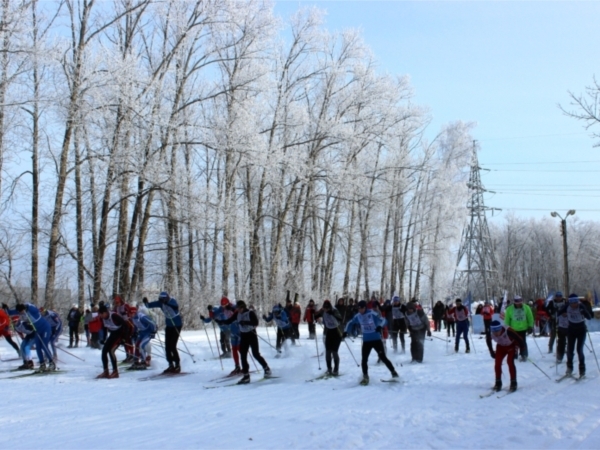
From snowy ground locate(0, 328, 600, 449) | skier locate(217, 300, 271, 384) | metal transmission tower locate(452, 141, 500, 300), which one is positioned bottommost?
snowy ground locate(0, 328, 600, 449)

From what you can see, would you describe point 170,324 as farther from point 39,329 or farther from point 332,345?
point 332,345

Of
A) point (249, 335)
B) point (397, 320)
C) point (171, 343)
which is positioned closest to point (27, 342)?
point (171, 343)

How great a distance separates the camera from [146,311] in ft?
53.4

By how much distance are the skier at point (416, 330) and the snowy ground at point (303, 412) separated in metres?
1.87

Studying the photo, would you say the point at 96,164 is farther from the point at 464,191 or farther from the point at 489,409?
the point at 464,191

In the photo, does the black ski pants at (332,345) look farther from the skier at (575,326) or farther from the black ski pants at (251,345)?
the skier at (575,326)

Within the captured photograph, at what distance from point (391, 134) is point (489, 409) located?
27361 millimetres

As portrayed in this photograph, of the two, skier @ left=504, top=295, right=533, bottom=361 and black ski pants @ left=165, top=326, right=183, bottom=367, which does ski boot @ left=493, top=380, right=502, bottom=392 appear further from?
A: black ski pants @ left=165, top=326, right=183, bottom=367

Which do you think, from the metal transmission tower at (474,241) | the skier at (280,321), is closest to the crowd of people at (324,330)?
the skier at (280,321)

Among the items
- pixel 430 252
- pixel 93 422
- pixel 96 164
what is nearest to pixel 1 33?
pixel 96 164

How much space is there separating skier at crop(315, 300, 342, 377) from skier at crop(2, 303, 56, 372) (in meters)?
6.54

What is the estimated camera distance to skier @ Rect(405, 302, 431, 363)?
16.4 metres

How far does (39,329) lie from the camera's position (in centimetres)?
1434

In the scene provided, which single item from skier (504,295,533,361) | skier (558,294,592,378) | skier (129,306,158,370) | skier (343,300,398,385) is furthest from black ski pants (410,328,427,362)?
skier (129,306,158,370)
